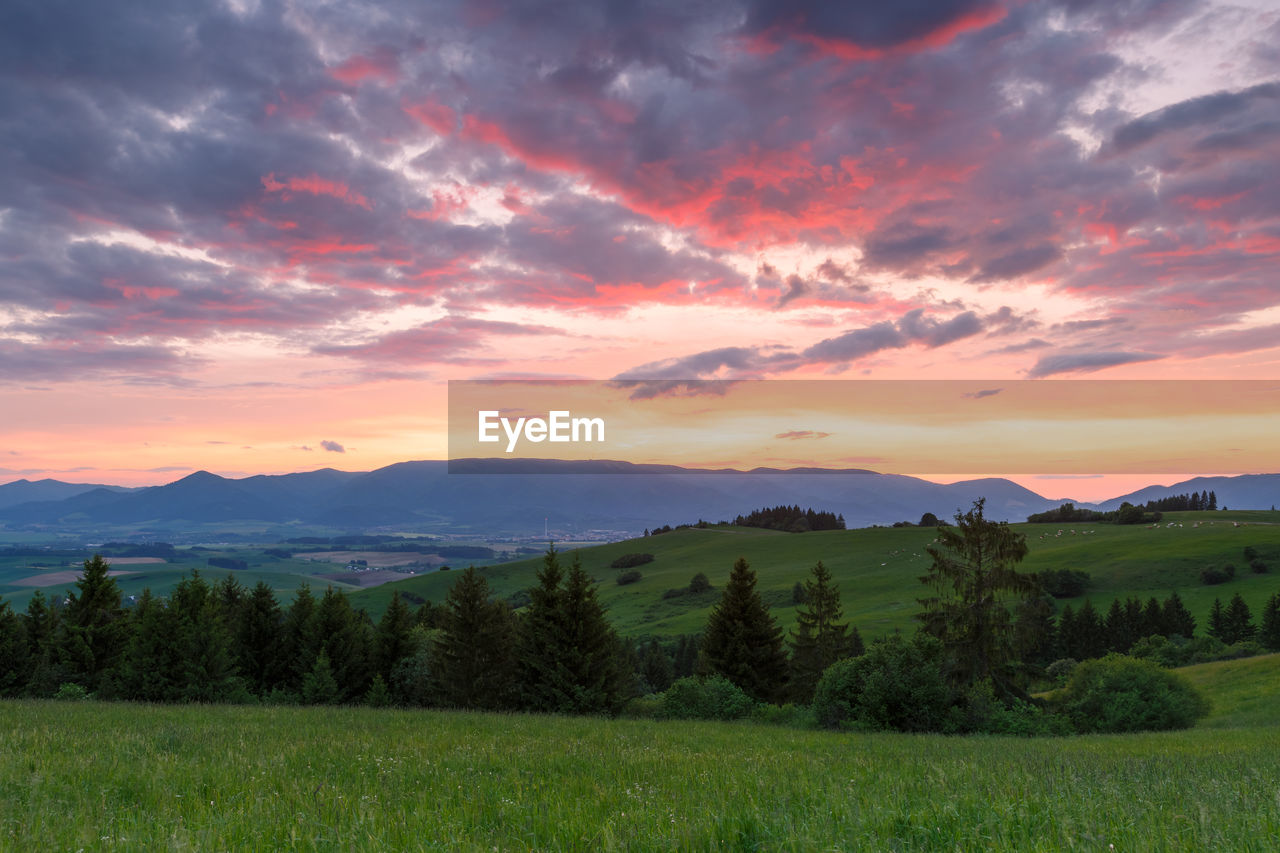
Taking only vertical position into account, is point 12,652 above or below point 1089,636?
above

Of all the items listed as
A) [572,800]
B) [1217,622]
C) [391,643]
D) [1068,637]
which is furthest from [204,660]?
[1217,622]

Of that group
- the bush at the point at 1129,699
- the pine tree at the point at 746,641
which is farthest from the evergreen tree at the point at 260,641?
the bush at the point at 1129,699

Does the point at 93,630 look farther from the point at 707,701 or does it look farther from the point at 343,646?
the point at 707,701

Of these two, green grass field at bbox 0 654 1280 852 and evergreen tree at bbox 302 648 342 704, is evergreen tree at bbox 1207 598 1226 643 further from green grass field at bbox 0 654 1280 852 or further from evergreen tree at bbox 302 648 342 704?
green grass field at bbox 0 654 1280 852

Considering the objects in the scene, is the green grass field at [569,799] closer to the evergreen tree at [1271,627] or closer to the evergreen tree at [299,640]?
the evergreen tree at [299,640]

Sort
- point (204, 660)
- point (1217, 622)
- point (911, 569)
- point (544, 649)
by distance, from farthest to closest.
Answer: point (911, 569) < point (1217, 622) < point (204, 660) < point (544, 649)

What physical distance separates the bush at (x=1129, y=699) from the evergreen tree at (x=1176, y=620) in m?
83.3

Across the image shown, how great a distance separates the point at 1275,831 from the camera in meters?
4.56

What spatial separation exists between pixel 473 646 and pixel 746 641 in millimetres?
20947

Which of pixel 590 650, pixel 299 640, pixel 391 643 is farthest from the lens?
pixel 391 643

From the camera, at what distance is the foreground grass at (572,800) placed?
15.5 feet

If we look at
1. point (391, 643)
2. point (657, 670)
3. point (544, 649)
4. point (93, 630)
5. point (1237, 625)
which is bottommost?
point (657, 670)

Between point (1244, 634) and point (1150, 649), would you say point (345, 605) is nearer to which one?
point (1150, 649)

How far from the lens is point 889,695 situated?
29312 mm
